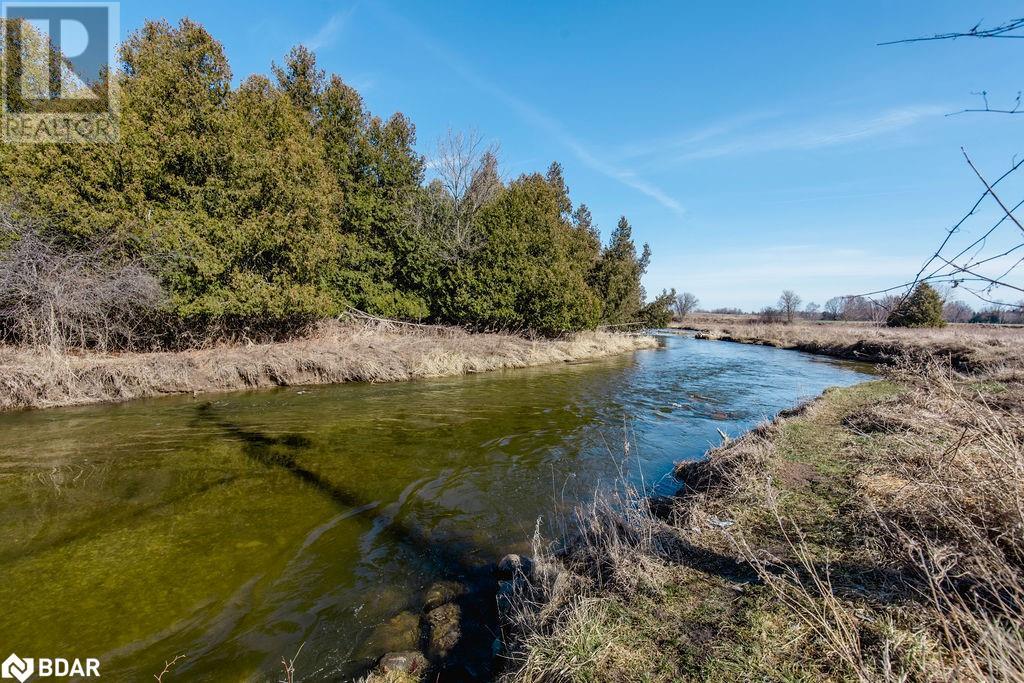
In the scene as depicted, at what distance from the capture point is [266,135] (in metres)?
18.3

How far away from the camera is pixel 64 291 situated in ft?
37.2

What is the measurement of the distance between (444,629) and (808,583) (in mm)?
2844

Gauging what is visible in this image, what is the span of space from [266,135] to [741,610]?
22028 millimetres

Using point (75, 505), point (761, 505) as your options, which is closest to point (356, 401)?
point (75, 505)

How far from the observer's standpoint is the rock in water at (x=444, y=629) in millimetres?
3381

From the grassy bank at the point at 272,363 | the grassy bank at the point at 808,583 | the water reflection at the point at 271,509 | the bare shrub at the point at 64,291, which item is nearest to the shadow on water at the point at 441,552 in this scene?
the water reflection at the point at 271,509

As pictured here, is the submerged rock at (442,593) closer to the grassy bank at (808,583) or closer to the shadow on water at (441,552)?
the shadow on water at (441,552)

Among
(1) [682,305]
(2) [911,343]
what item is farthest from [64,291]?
(1) [682,305]

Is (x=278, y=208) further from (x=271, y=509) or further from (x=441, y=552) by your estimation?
(x=441, y=552)

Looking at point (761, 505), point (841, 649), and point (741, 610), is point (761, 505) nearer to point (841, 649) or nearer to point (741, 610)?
point (741, 610)

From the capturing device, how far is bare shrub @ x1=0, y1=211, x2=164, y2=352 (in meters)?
10.9

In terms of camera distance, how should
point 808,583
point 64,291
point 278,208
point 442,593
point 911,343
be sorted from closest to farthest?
1. point 808,583
2. point 442,593
3. point 64,291
4. point 278,208
5. point 911,343

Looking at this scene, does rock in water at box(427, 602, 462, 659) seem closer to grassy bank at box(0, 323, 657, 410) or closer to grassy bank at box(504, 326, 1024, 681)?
grassy bank at box(504, 326, 1024, 681)

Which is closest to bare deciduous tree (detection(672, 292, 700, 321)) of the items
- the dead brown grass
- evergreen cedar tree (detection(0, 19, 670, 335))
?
the dead brown grass
